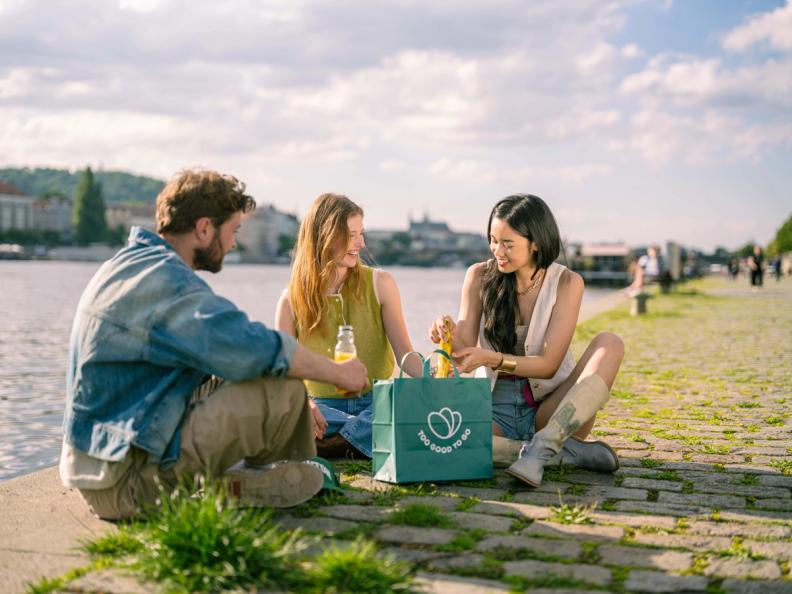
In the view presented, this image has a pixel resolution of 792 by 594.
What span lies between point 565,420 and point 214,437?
1.71 m

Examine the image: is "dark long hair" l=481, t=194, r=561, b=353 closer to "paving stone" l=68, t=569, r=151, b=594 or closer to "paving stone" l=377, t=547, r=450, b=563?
"paving stone" l=377, t=547, r=450, b=563

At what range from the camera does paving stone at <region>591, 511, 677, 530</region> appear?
12.0 feet

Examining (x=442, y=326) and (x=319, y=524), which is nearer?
(x=319, y=524)

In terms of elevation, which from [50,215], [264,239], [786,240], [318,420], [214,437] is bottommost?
[318,420]

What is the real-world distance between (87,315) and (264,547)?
3.86ft

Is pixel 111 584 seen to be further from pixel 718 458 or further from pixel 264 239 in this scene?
pixel 264 239

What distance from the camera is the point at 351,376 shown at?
12.0 feet

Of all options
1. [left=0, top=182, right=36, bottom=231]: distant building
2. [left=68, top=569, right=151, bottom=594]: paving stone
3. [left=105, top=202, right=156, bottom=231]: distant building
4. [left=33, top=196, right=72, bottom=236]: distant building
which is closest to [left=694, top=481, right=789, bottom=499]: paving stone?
[left=68, top=569, right=151, bottom=594]: paving stone

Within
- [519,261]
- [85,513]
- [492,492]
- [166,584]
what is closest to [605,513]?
[492,492]

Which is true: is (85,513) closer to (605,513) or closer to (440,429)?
(440,429)

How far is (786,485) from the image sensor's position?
14.5 feet

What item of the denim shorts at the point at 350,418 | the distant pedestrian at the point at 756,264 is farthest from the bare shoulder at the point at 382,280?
the distant pedestrian at the point at 756,264

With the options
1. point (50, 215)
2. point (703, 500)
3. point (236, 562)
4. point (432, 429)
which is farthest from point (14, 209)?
point (236, 562)

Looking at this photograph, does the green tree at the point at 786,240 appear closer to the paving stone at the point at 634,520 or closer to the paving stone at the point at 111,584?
the paving stone at the point at 634,520
